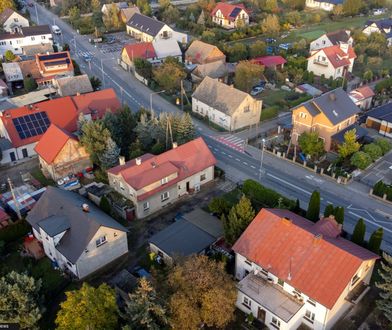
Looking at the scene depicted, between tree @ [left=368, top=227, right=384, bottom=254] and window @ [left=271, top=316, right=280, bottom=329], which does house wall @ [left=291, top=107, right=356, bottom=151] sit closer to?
tree @ [left=368, top=227, right=384, bottom=254]

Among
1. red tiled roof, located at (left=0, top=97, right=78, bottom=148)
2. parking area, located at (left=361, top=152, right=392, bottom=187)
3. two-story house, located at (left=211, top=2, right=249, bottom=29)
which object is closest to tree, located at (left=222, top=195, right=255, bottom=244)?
parking area, located at (left=361, top=152, right=392, bottom=187)

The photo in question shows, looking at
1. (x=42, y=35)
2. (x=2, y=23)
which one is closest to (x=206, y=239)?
(x=42, y=35)

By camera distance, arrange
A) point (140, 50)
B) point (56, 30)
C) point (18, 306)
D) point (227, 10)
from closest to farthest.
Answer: point (18, 306)
point (140, 50)
point (56, 30)
point (227, 10)

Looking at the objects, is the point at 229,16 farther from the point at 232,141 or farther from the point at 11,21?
the point at 232,141

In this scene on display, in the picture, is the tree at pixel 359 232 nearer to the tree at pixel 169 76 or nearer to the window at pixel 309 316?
the window at pixel 309 316

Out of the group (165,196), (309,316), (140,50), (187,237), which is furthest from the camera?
(140,50)

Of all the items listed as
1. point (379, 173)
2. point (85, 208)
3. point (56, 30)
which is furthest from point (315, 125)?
point (56, 30)
